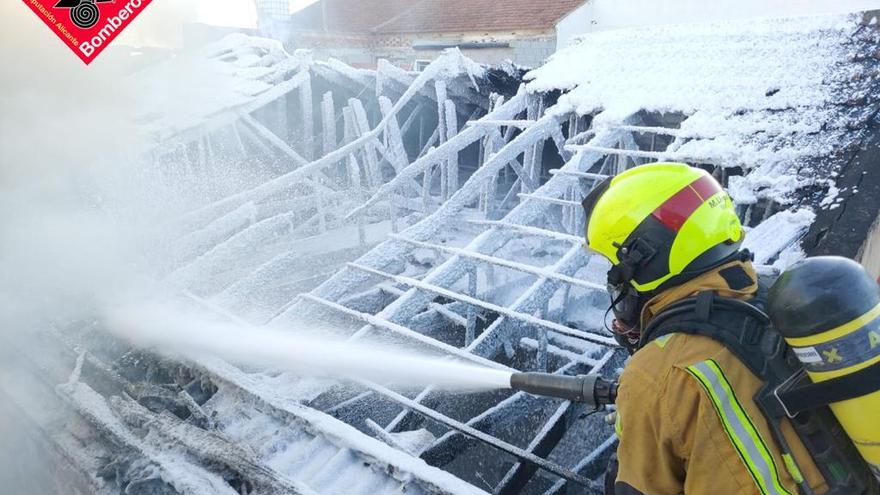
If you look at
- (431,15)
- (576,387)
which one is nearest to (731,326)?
(576,387)

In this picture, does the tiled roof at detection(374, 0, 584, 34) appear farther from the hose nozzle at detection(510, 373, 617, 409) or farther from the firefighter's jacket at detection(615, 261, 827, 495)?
the firefighter's jacket at detection(615, 261, 827, 495)

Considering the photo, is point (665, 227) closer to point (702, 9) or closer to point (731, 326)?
point (731, 326)

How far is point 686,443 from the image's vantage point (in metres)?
1.46

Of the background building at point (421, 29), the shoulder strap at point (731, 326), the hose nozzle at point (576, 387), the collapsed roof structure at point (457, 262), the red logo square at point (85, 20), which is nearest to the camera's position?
the shoulder strap at point (731, 326)

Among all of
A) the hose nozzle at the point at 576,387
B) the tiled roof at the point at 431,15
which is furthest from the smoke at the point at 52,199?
the tiled roof at the point at 431,15

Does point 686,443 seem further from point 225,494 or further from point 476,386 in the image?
point 225,494

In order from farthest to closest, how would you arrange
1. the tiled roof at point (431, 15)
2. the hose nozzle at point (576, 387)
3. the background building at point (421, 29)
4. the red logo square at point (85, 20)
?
the tiled roof at point (431, 15) < the background building at point (421, 29) < the red logo square at point (85, 20) < the hose nozzle at point (576, 387)

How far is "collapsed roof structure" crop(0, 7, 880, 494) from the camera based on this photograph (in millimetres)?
3174

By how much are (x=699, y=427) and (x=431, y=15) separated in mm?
21686

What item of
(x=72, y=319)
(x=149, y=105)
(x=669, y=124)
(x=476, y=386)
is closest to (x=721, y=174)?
(x=669, y=124)

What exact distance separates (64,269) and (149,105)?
3.65 m

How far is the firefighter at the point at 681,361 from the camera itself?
4.50 ft

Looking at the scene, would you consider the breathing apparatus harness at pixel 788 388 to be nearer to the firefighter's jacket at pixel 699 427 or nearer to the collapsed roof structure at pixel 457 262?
the firefighter's jacket at pixel 699 427

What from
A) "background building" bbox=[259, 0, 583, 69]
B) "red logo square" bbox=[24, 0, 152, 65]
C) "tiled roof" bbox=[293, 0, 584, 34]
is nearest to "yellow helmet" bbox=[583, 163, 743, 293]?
"red logo square" bbox=[24, 0, 152, 65]
